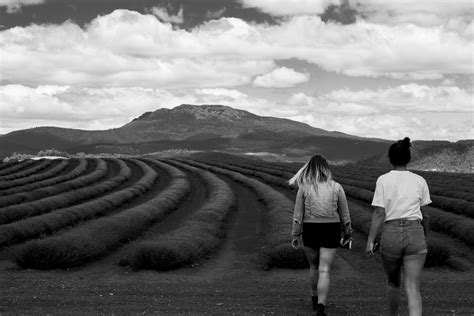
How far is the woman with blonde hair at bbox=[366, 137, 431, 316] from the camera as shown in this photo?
6164mm

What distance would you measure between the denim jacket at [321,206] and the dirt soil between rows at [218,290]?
1.52m

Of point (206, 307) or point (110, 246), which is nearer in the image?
point (206, 307)

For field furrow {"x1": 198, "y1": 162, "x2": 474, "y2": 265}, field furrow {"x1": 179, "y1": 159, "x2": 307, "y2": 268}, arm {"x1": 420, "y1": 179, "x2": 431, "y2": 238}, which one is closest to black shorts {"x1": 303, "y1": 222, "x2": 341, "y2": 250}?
arm {"x1": 420, "y1": 179, "x2": 431, "y2": 238}

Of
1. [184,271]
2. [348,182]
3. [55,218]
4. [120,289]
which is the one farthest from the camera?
[348,182]

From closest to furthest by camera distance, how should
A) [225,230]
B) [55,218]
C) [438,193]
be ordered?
[55,218]
[225,230]
[438,193]

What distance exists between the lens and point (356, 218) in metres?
20.3

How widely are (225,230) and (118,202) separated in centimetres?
856

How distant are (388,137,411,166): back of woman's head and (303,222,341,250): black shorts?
156 centimetres

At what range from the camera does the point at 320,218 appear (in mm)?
7723

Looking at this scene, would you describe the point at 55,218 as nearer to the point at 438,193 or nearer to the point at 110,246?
the point at 110,246

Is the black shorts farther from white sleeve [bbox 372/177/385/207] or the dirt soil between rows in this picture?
white sleeve [bbox 372/177/385/207]

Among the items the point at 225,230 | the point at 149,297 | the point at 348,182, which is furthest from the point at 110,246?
the point at 348,182

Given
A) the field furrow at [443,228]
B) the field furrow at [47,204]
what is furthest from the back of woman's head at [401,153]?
the field furrow at [47,204]

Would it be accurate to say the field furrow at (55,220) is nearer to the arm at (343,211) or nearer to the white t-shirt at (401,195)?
the arm at (343,211)
